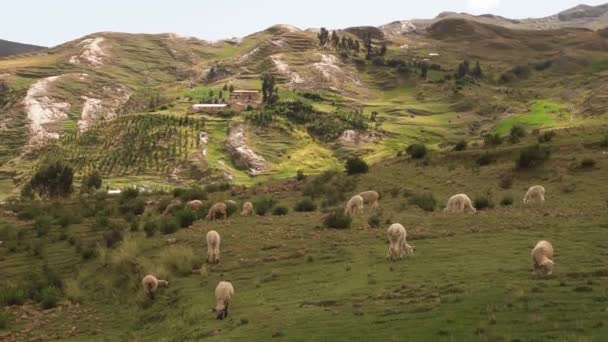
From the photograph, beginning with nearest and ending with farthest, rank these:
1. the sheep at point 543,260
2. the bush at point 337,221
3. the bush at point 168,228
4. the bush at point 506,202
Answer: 1. the sheep at point 543,260
2. the bush at point 337,221
3. the bush at point 506,202
4. the bush at point 168,228

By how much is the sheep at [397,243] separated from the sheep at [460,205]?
834cm

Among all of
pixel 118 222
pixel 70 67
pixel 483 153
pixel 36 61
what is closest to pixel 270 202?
pixel 118 222

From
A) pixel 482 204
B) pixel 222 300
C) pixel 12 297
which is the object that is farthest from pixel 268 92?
pixel 222 300

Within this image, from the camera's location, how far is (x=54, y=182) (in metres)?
67.3

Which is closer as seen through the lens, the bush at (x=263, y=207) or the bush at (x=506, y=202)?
the bush at (x=506, y=202)

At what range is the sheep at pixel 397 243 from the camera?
18703 millimetres

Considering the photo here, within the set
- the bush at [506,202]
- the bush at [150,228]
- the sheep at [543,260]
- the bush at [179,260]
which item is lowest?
the bush at [150,228]

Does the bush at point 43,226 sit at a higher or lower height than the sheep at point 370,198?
lower

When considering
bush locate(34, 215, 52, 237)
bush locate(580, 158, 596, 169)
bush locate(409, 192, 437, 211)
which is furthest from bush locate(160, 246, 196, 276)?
bush locate(580, 158, 596, 169)

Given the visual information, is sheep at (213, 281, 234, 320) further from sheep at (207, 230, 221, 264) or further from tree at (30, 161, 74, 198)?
tree at (30, 161, 74, 198)

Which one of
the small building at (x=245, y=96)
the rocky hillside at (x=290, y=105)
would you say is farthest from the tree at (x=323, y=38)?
the small building at (x=245, y=96)

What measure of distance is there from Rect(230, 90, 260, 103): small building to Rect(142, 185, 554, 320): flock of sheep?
95.2m

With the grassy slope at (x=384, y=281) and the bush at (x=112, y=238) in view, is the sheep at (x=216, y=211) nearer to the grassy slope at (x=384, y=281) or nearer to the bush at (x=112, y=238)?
the grassy slope at (x=384, y=281)

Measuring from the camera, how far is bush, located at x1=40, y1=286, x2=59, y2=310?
20281 mm
